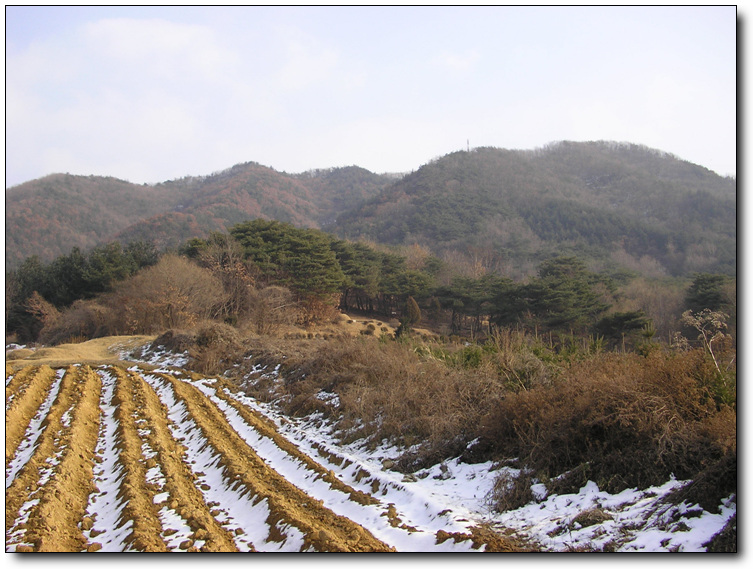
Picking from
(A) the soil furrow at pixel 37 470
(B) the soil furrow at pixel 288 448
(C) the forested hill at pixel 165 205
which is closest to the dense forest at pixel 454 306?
(C) the forested hill at pixel 165 205

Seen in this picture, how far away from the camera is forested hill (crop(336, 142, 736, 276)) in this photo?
8250cm

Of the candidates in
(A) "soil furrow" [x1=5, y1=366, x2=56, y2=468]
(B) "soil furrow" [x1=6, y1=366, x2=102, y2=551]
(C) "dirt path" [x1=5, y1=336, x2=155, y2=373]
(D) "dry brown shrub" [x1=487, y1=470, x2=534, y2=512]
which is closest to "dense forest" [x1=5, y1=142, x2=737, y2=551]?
(D) "dry brown shrub" [x1=487, y1=470, x2=534, y2=512]

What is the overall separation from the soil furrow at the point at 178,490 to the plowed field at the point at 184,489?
18 mm

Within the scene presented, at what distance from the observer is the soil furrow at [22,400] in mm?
9076

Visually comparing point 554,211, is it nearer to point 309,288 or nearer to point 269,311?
point 309,288

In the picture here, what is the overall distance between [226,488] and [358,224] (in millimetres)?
104692

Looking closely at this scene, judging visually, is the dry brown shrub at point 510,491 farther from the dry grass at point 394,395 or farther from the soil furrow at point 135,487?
the soil furrow at point 135,487

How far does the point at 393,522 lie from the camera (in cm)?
550

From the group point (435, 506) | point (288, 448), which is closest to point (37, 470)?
point (288, 448)

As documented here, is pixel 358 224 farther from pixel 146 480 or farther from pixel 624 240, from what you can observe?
pixel 146 480

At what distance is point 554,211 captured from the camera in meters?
108

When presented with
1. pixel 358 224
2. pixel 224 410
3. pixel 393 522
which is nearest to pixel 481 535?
pixel 393 522

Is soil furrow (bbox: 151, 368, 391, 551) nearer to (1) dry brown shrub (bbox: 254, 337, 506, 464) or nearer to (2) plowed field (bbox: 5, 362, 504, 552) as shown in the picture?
(2) plowed field (bbox: 5, 362, 504, 552)

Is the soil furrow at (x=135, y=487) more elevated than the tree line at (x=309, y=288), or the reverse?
the tree line at (x=309, y=288)
